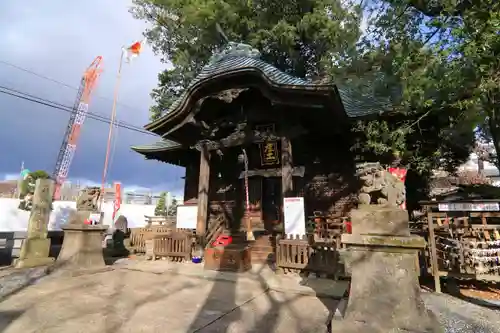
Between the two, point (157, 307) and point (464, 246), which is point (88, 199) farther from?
point (464, 246)

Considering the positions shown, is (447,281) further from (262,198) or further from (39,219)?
(39,219)

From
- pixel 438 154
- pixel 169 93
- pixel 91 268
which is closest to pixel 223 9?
pixel 169 93

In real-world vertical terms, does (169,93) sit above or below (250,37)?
below

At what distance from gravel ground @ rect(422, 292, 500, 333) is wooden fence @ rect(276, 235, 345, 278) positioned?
2.15 metres

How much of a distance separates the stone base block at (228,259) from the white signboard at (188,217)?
8.50 ft

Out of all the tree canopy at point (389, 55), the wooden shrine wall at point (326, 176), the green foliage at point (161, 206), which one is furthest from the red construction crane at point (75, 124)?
the wooden shrine wall at point (326, 176)

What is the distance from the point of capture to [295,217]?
26.3ft

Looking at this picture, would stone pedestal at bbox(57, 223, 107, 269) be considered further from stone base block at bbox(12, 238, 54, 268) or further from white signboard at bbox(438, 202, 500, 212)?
white signboard at bbox(438, 202, 500, 212)

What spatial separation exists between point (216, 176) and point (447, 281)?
10490mm

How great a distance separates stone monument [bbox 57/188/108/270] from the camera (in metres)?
7.98

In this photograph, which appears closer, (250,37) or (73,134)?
(250,37)

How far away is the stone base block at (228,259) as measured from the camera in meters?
8.11

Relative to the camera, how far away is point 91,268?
796 cm

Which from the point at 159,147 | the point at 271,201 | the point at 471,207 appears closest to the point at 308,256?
the point at 471,207
